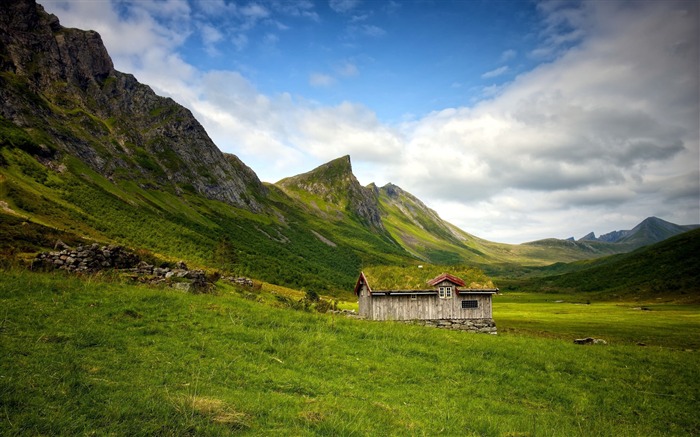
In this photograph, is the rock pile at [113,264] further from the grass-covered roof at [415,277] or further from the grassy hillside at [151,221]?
the grass-covered roof at [415,277]

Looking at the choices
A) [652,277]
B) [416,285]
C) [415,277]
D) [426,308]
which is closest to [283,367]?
[416,285]

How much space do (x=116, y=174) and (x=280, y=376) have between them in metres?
124

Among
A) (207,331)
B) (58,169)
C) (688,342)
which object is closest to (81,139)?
(58,169)

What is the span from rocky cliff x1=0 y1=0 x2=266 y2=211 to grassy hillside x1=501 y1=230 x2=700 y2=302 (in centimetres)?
16468

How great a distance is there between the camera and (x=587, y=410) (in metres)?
15.8

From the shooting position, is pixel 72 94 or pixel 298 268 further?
pixel 72 94

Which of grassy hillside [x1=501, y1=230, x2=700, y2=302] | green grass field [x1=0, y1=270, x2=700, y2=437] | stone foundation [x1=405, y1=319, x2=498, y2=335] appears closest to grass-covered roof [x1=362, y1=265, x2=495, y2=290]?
stone foundation [x1=405, y1=319, x2=498, y2=335]

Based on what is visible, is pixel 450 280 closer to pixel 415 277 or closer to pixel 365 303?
pixel 415 277

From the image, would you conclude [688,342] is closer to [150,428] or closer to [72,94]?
[150,428]

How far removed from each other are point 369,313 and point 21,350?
126ft

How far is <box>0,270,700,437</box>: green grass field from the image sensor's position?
32.5ft

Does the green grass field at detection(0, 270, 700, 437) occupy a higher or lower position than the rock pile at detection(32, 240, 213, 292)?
lower

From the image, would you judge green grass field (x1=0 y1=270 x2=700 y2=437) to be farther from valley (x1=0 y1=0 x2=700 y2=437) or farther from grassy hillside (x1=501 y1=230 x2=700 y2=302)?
grassy hillside (x1=501 y1=230 x2=700 y2=302)

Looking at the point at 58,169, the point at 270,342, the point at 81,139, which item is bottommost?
the point at 270,342
